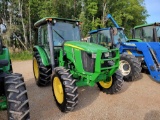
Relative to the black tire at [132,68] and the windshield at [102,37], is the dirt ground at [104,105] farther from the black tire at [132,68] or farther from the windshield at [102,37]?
the windshield at [102,37]

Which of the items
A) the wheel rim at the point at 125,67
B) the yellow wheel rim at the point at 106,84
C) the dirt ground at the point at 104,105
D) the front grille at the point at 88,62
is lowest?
the dirt ground at the point at 104,105

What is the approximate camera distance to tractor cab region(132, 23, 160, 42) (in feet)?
22.1

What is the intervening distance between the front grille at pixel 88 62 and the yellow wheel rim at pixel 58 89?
0.67 meters

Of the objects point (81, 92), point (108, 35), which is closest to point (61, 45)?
point (81, 92)

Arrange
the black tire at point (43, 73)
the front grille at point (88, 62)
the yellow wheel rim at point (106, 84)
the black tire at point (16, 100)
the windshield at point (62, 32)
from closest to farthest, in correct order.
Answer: the black tire at point (16, 100), the front grille at point (88, 62), the yellow wheel rim at point (106, 84), the windshield at point (62, 32), the black tire at point (43, 73)

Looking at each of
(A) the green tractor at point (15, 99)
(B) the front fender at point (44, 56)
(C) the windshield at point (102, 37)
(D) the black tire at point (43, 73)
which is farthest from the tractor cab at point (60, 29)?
(C) the windshield at point (102, 37)

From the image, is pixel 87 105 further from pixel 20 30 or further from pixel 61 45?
pixel 20 30

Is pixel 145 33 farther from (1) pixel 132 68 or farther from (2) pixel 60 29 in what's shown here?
(2) pixel 60 29

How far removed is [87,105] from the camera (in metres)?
4.25

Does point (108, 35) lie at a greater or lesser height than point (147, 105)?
greater

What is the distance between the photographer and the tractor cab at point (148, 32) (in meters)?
6.74

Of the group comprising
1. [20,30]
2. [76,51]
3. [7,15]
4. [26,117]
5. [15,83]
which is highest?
[7,15]

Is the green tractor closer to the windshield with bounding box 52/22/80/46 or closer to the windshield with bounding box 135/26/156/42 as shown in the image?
the windshield with bounding box 52/22/80/46

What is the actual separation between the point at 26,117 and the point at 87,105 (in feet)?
6.12
